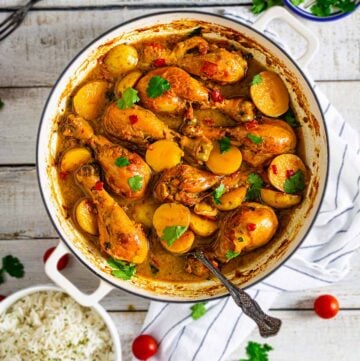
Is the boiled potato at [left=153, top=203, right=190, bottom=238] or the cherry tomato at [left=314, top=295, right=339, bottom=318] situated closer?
the boiled potato at [left=153, top=203, right=190, bottom=238]

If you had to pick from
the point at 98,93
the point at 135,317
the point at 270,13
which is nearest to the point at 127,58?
the point at 98,93

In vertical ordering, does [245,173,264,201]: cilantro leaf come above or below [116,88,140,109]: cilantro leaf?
below

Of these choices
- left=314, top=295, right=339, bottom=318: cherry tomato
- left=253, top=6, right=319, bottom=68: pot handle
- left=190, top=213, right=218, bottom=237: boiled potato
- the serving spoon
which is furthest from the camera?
left=314, top=295, right=339, bottom=318: cherry tomato

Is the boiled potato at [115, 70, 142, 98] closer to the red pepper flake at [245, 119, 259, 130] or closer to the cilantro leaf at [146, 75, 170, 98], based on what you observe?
the cilantro leaf at [146, 75, 170, 98]

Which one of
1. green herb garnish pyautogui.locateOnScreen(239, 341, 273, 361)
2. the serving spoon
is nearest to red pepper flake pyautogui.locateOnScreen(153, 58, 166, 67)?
the serving spoon

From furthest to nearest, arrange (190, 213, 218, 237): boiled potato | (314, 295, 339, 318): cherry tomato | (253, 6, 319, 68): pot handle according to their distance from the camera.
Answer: (314, 295, 339, 318): cherry tomato
(190, 213, 218, 237): boiled potato
(253, 6, 319, 68): pot handle

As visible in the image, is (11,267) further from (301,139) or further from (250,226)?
(301,139)

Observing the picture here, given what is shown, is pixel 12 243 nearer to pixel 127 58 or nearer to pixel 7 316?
pixel 7 316
